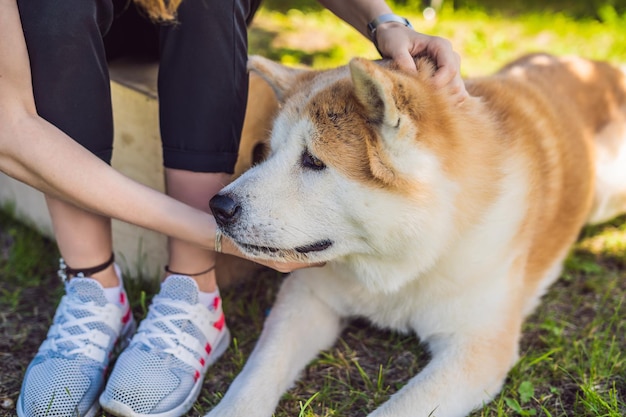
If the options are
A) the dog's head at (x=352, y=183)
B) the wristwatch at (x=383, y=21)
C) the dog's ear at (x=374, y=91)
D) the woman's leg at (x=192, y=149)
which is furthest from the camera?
the wristwatch at (x=383, y=21)

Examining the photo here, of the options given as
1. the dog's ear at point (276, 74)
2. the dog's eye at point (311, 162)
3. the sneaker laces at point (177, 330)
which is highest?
the dog's ear at point (276, 74)

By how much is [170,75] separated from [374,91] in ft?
2.23

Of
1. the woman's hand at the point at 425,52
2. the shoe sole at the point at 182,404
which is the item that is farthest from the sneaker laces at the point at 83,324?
the woman's hand at the point at 425,52

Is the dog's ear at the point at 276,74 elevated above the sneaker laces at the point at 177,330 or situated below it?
above

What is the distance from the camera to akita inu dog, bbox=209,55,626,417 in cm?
166

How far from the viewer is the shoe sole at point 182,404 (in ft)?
5.65

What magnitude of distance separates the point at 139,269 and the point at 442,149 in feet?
3.91

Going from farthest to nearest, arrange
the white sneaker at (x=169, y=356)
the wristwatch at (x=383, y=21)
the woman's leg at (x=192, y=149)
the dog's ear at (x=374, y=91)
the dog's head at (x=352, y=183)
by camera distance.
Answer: the wristwatch at (x=383, y=21), the woman's leg at (x=192, y=149), the white sneaker at (x=169, y=356), the dog's head at (x=352, y=183), the dog's ear at (x=374, y=91)

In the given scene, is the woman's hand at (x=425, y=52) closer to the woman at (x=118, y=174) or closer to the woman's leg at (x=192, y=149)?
the woman at (x=118, y=174)

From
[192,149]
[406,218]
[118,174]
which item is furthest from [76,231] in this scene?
[406,218]

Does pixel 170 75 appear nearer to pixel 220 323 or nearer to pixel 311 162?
pixel 311 162

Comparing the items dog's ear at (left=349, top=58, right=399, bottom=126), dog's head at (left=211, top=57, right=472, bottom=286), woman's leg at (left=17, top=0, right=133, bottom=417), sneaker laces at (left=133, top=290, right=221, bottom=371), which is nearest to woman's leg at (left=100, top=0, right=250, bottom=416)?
sneaker laces at (left=133, top=290, right=221, bottom=371)

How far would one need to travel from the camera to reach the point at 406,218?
171 cm

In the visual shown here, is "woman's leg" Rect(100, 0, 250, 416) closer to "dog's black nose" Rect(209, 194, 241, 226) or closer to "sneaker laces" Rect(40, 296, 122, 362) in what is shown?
"sneaker laces" Rect(40, 296, 122, 362)
